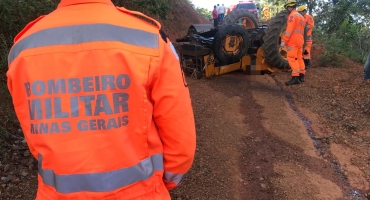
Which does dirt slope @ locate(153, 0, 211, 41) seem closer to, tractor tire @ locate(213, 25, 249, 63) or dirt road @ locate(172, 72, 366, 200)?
tractor tire @ locate(213, 25, 249, 63)

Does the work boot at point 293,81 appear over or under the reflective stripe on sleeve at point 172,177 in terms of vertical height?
under

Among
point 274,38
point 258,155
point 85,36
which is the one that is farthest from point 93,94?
point 274,38

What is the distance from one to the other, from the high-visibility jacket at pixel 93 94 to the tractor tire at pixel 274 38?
22.2ft

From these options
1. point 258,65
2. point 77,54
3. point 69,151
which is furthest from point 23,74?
point 258,65

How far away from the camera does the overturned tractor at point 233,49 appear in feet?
23.6

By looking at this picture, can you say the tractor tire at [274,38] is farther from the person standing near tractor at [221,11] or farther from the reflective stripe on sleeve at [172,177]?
the person standing near tractor at [221,11]

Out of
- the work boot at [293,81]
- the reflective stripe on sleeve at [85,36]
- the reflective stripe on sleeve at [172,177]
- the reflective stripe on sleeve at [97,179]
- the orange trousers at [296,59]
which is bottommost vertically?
the work boot at [293,81]

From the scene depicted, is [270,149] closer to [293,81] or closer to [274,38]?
[293,81]

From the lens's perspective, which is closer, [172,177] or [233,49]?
[172,177]

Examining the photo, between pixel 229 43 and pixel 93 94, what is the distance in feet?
19.9

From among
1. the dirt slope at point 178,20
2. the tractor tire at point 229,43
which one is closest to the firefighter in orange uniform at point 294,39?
the tractor tire at point 229,43

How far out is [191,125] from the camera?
1.54m

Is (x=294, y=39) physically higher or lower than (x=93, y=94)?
lower

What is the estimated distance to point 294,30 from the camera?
7.32 meters
